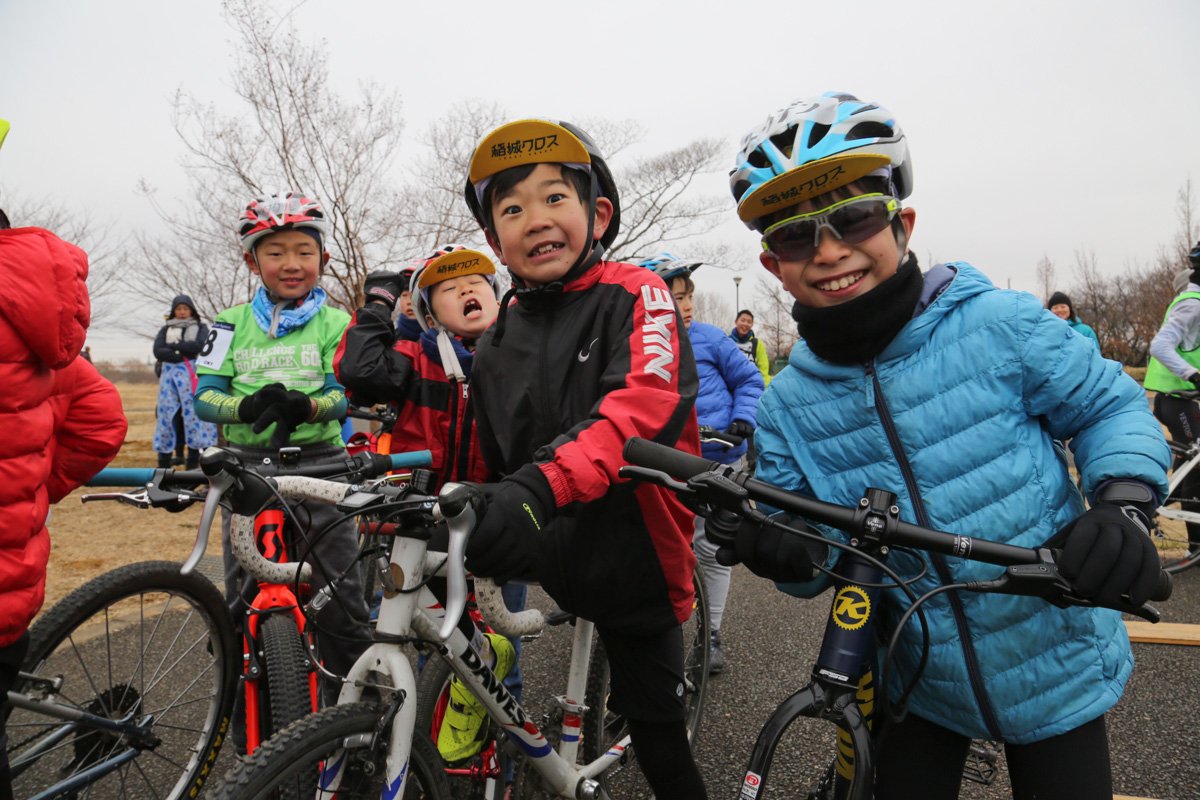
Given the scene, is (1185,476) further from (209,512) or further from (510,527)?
(209,512)

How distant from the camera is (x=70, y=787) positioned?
227 centimetres

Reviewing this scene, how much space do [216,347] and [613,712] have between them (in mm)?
2438

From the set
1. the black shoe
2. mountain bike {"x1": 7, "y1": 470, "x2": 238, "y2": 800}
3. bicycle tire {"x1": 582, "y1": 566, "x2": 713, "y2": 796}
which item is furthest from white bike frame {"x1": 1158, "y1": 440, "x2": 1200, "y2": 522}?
mountain bike {"x1": 7, "y1": 470, "x2": 238, "y2": 800}

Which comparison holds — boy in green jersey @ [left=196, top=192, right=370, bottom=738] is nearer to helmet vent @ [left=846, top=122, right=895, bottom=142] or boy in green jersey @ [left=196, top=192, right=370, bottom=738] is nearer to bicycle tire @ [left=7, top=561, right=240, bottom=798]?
bicycle tire @ [left=7, top=561, right=240, bottom=798]

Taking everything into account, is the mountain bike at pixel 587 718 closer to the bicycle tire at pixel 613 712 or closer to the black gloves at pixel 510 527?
the bicycle tire at pixel 613 712

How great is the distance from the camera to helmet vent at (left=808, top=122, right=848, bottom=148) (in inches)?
64.2

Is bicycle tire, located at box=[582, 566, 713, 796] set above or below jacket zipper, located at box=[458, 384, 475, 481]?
below

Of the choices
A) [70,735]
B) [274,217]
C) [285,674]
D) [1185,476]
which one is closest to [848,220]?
[285,674]

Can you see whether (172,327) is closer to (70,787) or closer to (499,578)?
(70,787)

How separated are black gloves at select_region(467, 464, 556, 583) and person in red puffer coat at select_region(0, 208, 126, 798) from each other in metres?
A: 1.26

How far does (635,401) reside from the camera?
1.67 meters

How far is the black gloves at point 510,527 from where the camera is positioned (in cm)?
131

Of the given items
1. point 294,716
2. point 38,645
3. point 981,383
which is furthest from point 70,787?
point 981,383

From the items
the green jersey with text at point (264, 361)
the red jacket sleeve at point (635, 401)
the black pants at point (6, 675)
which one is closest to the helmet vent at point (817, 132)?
the red jacket sleeve at point (635, 401)
